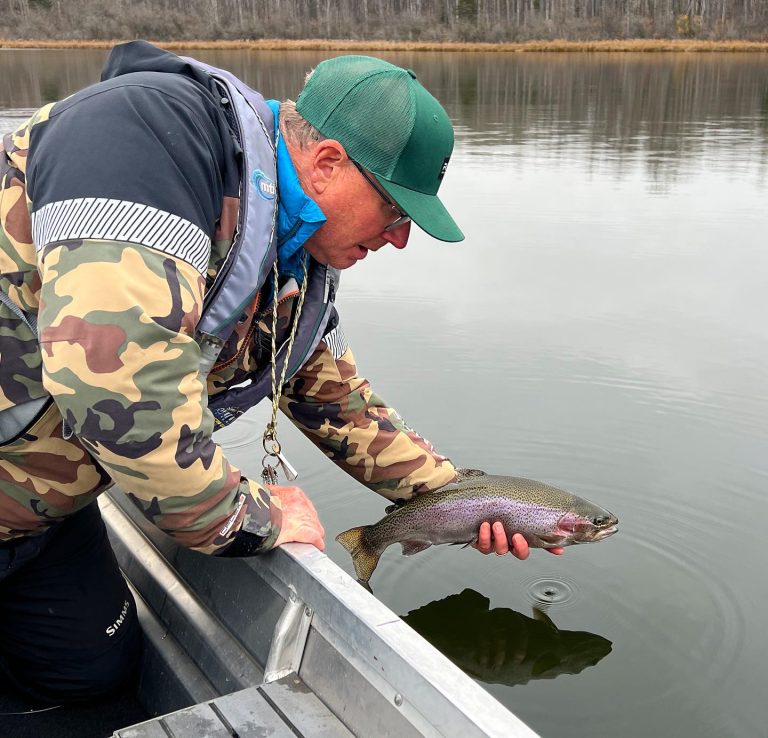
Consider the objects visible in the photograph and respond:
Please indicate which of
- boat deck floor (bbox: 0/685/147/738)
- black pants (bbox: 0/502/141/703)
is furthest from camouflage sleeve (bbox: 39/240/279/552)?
boat deck floor (bbox: 0/685/147/738)

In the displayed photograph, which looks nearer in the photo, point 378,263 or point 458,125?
point 378,263

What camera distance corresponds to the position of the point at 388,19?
61.6 metres

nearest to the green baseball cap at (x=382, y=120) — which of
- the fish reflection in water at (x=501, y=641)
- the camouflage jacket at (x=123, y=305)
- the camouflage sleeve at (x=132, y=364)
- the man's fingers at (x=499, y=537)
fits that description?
the camouflage jacket at (x=123, y=305)

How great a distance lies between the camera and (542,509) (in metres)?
3.77

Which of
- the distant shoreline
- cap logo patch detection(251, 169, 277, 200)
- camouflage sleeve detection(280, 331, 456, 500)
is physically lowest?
the distant shoreline

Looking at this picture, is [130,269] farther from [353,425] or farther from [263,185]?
[353,425]

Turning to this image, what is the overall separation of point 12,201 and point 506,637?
9.24 feet

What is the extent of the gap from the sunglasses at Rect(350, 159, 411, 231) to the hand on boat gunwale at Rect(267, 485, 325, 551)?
2.77 ft

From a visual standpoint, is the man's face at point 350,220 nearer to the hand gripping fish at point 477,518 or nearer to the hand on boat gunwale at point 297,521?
the hand on boat gunwale at point 297,521

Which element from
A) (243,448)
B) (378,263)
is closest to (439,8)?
(378,263)

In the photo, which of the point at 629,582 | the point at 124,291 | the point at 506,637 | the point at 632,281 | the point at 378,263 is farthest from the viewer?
the point at 378,263

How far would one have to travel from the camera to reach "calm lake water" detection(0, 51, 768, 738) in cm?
387

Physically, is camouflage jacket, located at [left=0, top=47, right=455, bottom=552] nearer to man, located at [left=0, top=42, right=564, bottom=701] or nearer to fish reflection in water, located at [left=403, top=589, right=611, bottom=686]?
man, located at [left=0, top=42, right=564, bottom=701]

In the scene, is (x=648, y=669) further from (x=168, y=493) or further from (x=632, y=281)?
(x=632, y=281)
